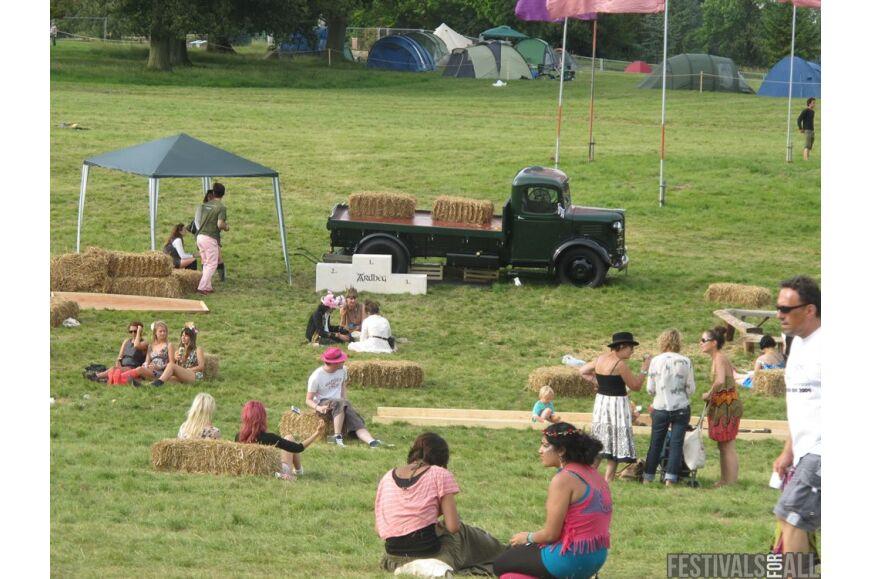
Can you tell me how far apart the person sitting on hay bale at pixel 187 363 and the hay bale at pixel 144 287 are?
4.65 metres

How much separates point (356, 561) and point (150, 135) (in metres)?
29.7

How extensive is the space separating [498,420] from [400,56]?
5658 cm

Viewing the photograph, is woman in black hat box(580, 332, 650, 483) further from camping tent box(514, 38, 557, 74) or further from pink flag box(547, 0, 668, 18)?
camping tent box(514, 38, 557, 74)

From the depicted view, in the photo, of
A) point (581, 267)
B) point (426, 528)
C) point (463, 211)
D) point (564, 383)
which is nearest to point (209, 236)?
point (463, 211)

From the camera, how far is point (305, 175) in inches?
1379

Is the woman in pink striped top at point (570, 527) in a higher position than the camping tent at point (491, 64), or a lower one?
lower

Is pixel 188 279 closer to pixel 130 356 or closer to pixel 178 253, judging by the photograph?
pixel 178 253

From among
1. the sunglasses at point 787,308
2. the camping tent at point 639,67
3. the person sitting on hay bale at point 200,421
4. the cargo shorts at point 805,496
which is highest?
the camping tent at point 639,67

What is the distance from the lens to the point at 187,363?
18062 mm

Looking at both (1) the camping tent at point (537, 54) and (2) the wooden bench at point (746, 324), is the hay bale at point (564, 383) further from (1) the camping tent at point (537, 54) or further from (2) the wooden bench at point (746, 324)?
(1) the camping tent at point (537, 54)

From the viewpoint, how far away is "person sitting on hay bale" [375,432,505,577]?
31.4 ft

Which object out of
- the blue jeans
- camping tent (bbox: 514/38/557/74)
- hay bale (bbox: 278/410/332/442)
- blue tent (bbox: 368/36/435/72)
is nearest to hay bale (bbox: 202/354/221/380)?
hay bale (bbox: 278/410/332/442)

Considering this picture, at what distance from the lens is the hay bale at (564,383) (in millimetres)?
18219

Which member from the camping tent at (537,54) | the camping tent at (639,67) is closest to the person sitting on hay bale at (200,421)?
the camping tent at (537,54)
